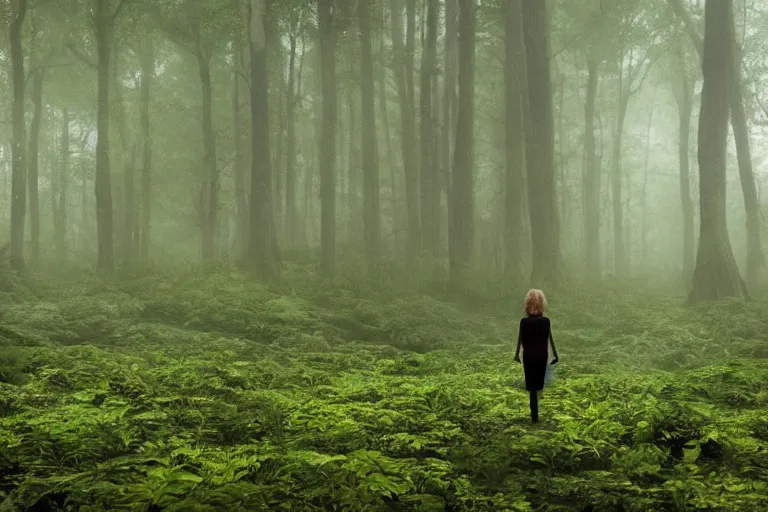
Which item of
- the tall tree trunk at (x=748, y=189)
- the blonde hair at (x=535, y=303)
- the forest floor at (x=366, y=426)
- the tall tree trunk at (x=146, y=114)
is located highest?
the tall tree trunk at (x=146, y=114)

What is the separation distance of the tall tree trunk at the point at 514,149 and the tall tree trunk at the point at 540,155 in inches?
60.0

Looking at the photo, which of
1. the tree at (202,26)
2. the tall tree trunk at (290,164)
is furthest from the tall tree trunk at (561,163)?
the tree at (202,26)

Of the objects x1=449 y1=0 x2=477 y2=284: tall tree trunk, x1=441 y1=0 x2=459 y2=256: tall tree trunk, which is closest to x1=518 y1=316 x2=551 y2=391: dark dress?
x1=449 y1=0 x2=477 y2=284: tall tree trunk

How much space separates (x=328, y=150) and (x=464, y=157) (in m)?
4.73

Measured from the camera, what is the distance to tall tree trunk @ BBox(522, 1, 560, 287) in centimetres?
1714

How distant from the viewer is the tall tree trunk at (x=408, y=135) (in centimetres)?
2266

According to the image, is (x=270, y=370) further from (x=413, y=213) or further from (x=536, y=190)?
(x=413, y=213)

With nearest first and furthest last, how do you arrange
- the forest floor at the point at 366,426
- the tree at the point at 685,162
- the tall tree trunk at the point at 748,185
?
the forest floor at the point at 366,426 < the tall tree trunk at the point at 748,185 < the tree at the point at 685,162

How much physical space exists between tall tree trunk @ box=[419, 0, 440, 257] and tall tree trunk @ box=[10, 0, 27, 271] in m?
12.8

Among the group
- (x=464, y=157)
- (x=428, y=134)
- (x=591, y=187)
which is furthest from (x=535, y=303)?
(x=591, y=187)

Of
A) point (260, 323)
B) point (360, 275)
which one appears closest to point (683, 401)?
point (260, 323)

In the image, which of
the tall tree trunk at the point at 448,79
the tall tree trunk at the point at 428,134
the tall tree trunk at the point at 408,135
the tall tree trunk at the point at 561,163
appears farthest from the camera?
the tall tree trunk at the point at 561,163

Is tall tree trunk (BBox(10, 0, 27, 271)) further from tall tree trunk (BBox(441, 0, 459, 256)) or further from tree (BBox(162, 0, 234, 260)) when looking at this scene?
tall tree trunk (BBox(441, 0, 459, 256))

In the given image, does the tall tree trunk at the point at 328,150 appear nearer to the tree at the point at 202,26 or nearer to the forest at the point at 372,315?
the forest at the point at 372,315
